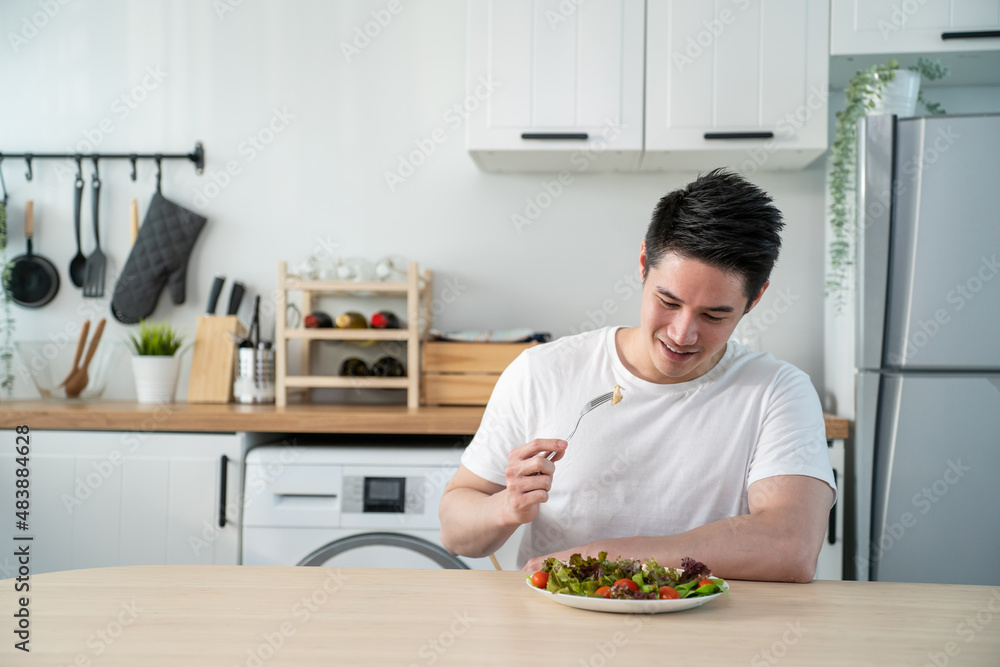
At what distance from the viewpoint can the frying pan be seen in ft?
8.93

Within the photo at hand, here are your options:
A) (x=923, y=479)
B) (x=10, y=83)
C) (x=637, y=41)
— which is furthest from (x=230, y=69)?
(x=923, y=479)

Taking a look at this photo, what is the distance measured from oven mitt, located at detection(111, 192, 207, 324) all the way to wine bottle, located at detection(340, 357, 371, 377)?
2.18ft

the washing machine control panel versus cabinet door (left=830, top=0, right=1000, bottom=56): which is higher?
→ cabinet door (left=830, top=0, right=1000, bottom=56)

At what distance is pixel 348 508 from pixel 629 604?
1297 millimetres

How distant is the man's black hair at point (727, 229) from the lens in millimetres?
1180

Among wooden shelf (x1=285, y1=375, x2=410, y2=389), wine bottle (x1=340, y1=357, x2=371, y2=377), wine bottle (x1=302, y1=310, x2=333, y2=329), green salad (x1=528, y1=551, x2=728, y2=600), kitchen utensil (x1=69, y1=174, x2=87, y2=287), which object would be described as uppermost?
kitchen utensil (x1=69, y1=174, x2=87, y2=287)

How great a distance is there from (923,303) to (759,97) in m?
0.74

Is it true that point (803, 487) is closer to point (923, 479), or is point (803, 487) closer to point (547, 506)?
point (547, 506)

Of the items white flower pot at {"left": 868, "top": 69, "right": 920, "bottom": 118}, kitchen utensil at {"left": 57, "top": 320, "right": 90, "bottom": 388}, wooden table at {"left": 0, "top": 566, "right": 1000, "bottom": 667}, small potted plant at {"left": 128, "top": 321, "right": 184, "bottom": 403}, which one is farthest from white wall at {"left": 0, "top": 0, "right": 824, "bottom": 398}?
wooden table at {"left": 0, "top": 566, "right": 1000, "bottom": 667}

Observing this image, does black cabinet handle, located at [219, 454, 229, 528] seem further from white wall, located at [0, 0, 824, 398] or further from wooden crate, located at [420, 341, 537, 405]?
white wall, located at [0, 0, 824, 398]

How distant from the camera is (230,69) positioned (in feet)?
8.97

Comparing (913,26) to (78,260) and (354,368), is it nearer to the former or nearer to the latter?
(354,368)

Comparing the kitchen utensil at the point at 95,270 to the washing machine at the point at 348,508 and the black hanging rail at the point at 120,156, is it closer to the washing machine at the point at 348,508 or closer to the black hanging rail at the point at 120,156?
the black hanging rail at the point at 120,156

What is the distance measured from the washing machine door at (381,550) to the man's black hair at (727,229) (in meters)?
1.13
